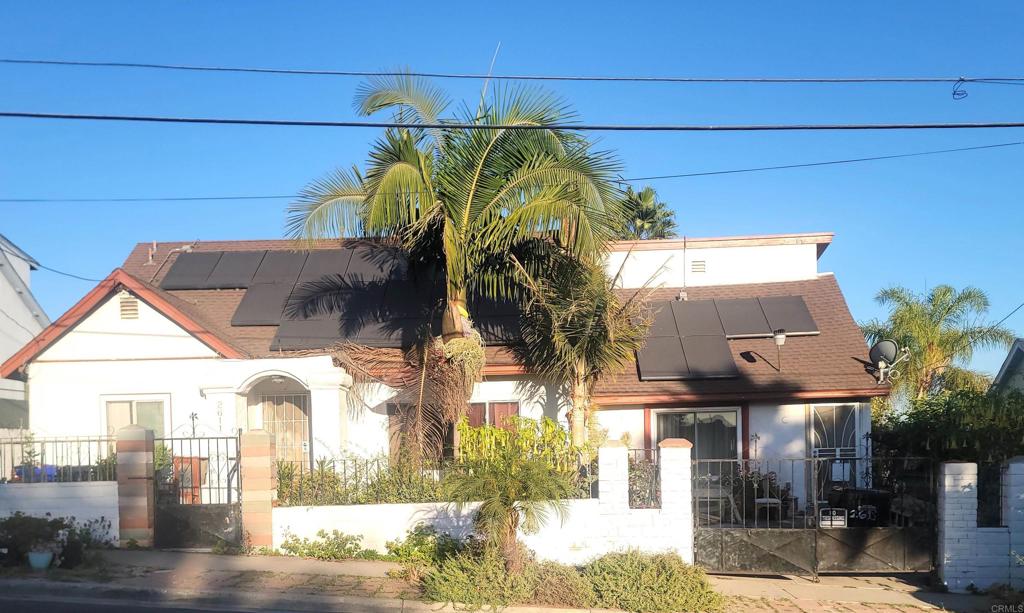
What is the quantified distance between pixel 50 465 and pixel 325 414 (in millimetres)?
4291

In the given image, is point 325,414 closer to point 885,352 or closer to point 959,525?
point 959,525

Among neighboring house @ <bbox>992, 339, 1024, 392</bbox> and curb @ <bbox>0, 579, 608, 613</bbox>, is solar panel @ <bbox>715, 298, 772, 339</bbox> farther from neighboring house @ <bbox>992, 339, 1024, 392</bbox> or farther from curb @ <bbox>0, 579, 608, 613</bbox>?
curb @ <bbox>0, 579, 608, 613</bbox>

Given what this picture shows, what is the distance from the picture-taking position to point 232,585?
1009 centimetres

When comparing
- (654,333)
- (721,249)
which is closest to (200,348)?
(654,333)

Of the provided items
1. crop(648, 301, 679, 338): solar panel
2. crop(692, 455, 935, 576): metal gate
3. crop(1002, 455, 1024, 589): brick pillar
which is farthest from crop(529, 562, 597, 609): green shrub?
crop(648, 301, 679, 338): solar panel

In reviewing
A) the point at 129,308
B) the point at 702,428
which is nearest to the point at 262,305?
the point at 129,308

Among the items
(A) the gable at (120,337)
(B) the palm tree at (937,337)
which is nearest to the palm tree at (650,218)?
(B) the palm tree at (937,337)

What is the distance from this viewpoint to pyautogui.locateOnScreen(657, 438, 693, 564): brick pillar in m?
10.8

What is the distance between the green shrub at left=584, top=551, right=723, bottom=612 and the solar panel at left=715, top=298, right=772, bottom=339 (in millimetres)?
6901

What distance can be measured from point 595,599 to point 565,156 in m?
6.70

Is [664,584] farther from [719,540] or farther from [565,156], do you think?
[565,156]

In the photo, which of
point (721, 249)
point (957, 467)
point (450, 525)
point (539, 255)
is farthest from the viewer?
point (721, 249)

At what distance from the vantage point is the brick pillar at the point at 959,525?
418 inches

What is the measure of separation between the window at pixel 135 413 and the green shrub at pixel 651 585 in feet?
28.8
